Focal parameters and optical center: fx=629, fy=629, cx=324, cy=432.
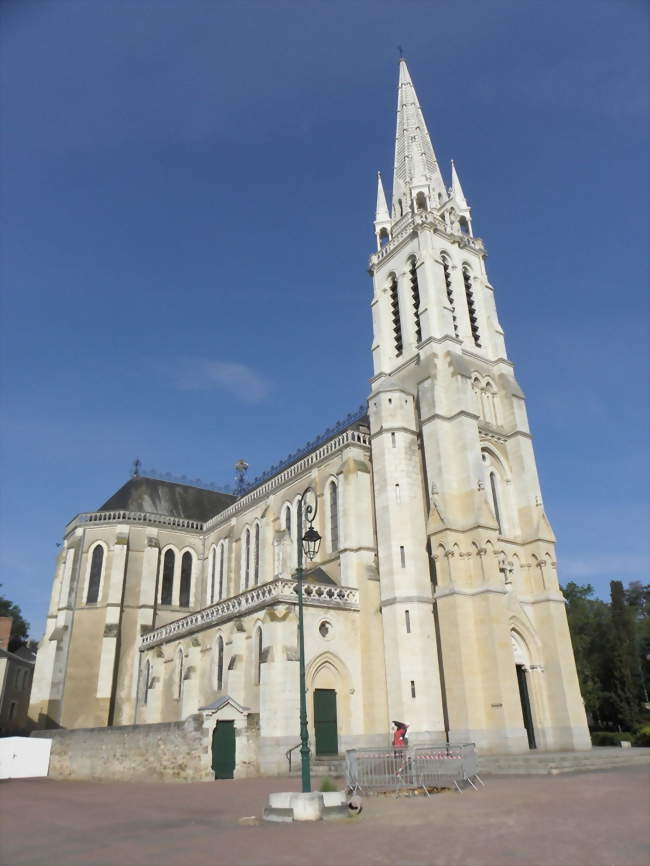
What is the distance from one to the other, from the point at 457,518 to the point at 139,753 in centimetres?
1596

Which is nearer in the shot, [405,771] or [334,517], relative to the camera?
[405,771]

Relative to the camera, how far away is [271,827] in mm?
11414

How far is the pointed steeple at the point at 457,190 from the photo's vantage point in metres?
40.9

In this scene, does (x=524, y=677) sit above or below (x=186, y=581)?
below

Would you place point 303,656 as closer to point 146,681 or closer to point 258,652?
point 258,652

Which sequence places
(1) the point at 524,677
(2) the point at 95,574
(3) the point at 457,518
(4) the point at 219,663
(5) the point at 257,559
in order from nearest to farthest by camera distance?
1. (1) the point at 524,677
2. (3) the point at 457,518
3. (4) the point at 219,663
4. (5) the point at 257,559
5. (2) the point at 95,574

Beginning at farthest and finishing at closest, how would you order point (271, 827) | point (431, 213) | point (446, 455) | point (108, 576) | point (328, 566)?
point (108, 576), point (431, 213), point (328, 566), point (446, 455), point (271, 827)

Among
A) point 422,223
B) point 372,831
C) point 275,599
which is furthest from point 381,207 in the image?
point 372,831

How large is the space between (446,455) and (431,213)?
16.3 m

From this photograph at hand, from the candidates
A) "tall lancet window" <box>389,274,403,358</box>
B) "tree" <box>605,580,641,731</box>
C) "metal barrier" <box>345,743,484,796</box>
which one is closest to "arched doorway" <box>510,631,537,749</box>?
"metal barrier" <box>345,743,484,796</box>

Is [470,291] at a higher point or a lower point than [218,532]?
higher

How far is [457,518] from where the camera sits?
27859 mm

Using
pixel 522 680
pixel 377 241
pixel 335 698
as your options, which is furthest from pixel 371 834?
pixel 377 241

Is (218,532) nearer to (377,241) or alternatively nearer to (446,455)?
(446,455)
